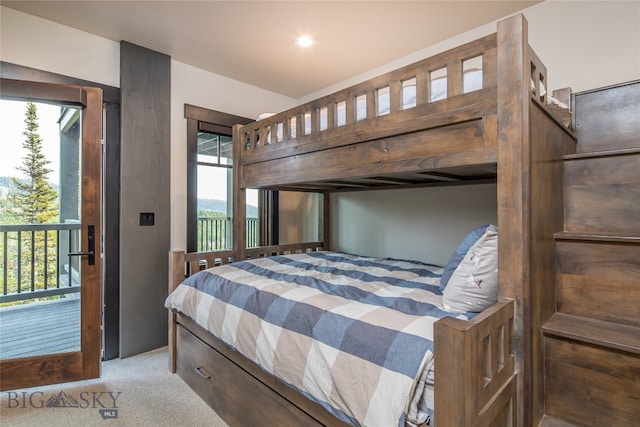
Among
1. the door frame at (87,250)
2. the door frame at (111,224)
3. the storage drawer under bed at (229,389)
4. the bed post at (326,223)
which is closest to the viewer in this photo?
the storage drawer under bed at (229,389)

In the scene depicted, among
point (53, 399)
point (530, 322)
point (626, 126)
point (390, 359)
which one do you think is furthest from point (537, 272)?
point (53, 399)

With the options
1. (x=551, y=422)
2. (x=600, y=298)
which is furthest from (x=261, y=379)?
(x=600, y=298)

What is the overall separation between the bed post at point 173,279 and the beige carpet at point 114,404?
0.39 feet

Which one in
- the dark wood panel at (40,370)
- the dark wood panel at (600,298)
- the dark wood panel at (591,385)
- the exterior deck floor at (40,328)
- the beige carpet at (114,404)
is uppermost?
the dark wood panel at (600,298)

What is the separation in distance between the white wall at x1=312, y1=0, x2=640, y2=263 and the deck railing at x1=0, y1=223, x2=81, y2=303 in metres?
2.41

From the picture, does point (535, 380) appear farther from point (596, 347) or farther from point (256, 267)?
point (256, 267)

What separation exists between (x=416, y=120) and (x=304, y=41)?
1617 mm

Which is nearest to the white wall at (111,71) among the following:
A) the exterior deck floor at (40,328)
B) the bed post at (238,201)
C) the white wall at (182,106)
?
the white wall at (182,106)

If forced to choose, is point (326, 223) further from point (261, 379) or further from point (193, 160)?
point (261, 379)

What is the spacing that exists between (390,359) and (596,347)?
0.77 meters

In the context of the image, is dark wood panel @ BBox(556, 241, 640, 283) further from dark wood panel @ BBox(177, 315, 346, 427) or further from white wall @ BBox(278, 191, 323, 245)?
white wall @ BBox(278, 191, 323, 245)

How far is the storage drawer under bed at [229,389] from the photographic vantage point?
1.33 metres

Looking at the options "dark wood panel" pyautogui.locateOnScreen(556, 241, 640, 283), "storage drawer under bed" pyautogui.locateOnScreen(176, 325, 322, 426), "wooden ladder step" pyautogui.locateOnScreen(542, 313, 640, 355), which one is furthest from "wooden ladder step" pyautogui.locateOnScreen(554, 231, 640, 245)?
"storage drawer under bed" pyautogui.locateOnScreen(176, 325, 322, 426)

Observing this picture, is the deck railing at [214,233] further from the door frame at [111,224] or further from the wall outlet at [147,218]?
the door frame at [111,224]
